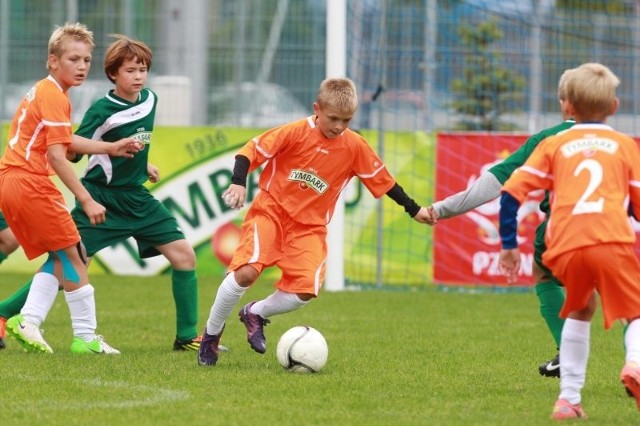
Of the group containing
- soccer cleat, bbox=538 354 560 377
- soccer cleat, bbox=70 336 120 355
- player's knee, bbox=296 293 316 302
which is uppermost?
player's knee, bbox=296 293 316 302

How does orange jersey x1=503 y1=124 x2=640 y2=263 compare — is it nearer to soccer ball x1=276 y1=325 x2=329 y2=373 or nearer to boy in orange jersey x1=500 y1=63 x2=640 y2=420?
boy in orange jersey x1=500 y1=63 x2=640 y2=420

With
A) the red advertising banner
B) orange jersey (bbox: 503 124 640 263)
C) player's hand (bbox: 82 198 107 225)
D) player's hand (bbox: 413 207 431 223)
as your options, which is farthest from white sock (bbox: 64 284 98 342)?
the red advertising banner

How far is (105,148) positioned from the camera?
693 cm

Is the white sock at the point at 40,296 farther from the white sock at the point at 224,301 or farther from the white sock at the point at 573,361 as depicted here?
the white sock at the point at 573,361

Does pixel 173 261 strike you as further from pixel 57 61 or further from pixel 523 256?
pixel 523 256

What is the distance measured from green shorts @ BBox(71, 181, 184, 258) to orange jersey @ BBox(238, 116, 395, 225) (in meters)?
0.92

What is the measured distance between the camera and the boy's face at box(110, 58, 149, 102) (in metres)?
7.25

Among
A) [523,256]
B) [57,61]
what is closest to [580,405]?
[57,61]

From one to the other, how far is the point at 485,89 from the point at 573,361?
9058mm

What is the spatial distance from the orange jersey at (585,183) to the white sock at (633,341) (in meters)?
0.35

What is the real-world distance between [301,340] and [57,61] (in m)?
2.14

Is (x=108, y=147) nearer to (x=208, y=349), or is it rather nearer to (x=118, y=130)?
(x=118, y=130)

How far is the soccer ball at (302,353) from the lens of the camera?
654cm

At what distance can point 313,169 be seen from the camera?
684cm
